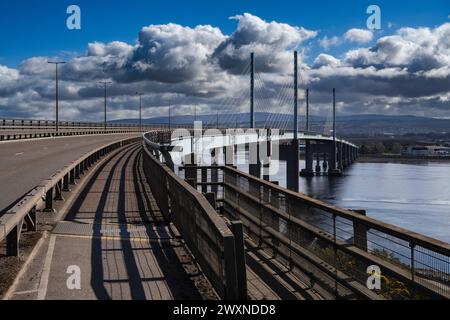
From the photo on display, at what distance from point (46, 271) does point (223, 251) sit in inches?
101

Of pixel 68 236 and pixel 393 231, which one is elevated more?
pixel 393 231

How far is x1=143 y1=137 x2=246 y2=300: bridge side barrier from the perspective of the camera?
489cm

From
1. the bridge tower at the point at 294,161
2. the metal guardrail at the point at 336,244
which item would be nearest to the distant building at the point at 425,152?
the bridge tower at the point at 294,161

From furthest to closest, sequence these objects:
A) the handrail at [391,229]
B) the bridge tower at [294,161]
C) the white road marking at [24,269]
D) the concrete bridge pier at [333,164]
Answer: the concrete bridge pier at [333,164]
the bridge tower at [294,161]
the white road marking at [24,269]
the handrail at [391,229]

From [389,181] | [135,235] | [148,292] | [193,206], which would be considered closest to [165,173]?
[135,235]

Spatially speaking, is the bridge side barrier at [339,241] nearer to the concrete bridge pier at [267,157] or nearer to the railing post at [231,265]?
the railing post at [231,265]

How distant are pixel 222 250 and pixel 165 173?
17.3 feet

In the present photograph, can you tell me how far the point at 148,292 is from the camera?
5906 mm

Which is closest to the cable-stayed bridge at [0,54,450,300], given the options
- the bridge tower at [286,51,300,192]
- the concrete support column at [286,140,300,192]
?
Result: the bridge tower at [286,51,300,192]

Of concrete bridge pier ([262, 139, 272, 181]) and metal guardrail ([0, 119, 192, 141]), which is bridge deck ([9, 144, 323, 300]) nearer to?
metal guardrail ([0, 119, 192, 141])

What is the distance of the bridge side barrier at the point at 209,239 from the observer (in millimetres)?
4887

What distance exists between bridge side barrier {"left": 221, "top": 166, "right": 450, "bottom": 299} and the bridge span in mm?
14

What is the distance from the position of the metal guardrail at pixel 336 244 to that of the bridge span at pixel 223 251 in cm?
1
